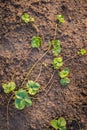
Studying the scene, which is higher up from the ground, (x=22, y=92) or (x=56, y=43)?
(x=56, y=43)

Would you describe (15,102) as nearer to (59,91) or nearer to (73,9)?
(59,91)

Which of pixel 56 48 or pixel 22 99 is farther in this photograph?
pixel 56 48

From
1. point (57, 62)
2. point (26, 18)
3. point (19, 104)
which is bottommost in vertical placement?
point (19, 104)

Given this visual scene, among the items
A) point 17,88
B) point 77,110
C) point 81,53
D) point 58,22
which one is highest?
point 58,22

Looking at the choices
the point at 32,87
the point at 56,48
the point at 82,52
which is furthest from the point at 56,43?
the point at 32,87

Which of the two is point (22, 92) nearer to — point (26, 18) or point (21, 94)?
point (21, 94)

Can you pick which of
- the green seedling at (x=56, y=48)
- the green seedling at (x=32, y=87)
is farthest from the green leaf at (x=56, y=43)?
the green seedling at (x=32, y=87)

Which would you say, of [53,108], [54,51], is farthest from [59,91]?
[54,51]
